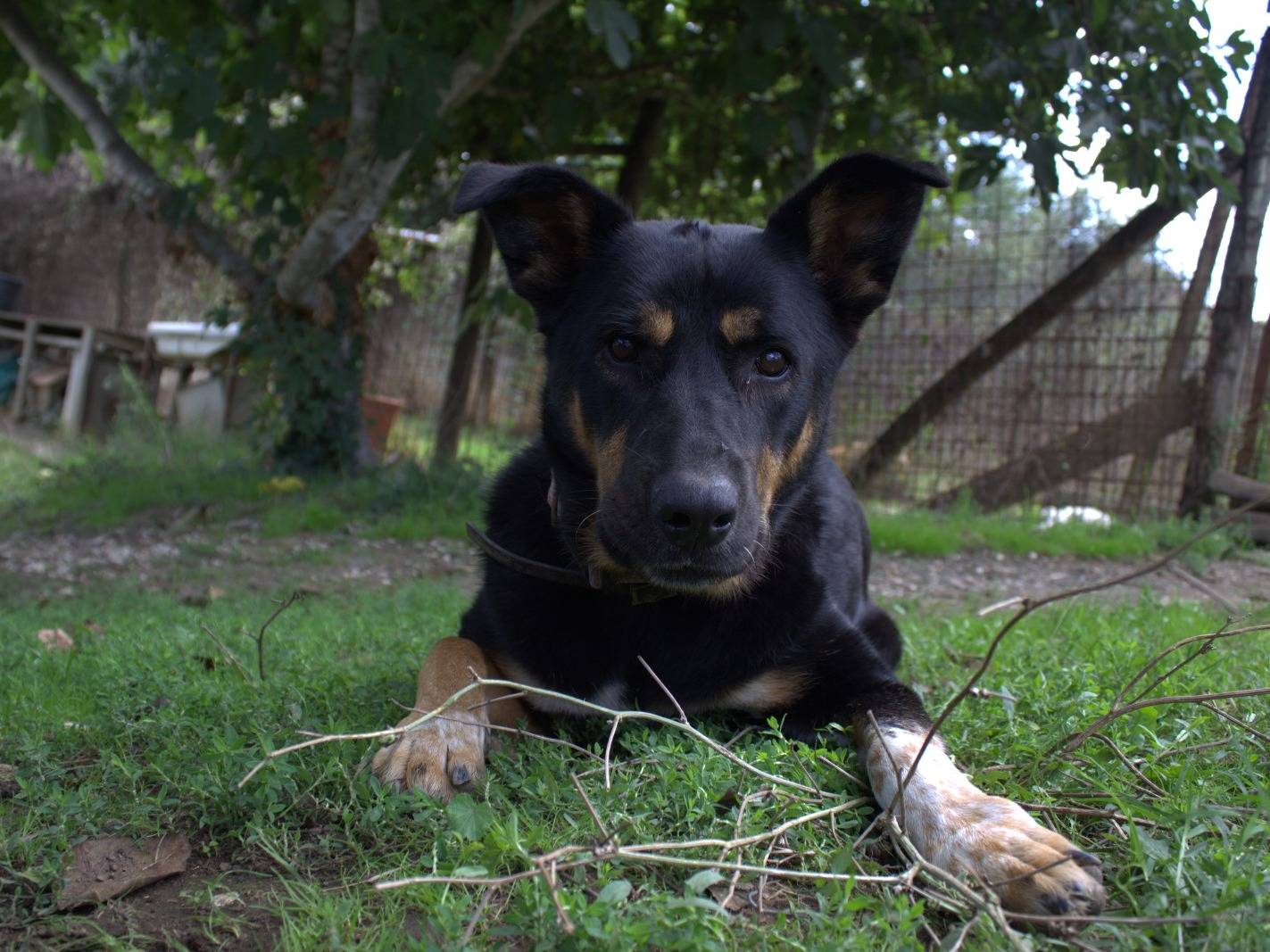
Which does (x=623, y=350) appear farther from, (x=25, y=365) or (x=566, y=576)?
(x=25, y=365)

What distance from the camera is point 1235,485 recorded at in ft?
23.9

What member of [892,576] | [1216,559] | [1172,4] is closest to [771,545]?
[892,576]

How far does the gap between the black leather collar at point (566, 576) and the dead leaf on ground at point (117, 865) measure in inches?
43.8

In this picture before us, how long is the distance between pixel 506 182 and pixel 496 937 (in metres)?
1.83

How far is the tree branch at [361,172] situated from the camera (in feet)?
19.7

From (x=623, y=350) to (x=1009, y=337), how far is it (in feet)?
21.2

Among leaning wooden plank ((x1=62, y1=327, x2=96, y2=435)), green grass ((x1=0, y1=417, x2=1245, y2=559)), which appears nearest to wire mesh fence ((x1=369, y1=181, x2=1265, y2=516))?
green grass ((x1=0, y1=417, x2=1245, y2=559))

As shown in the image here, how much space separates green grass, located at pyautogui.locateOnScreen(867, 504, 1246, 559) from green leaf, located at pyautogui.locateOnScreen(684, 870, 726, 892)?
17.6ft

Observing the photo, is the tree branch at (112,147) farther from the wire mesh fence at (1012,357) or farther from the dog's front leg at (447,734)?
the dog's front leg at (447,734)

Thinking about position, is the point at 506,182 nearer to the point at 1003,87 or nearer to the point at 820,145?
the point at 1003,87

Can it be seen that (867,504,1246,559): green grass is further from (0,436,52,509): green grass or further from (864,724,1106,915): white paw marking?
(0,436,52,509): green grass

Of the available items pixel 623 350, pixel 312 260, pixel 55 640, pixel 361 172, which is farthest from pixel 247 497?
pixel 623 350

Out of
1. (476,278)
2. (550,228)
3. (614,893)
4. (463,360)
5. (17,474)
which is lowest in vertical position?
(17,474)

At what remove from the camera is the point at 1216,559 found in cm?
A: 650
